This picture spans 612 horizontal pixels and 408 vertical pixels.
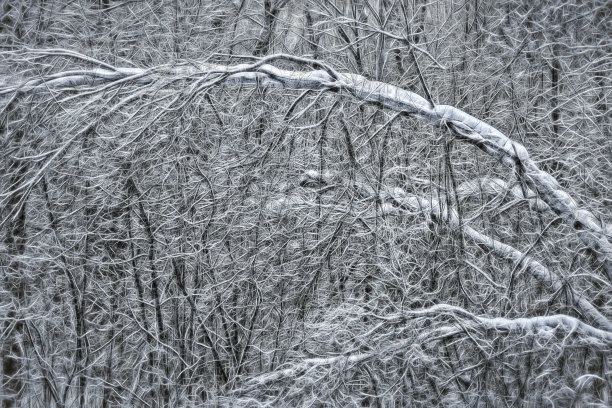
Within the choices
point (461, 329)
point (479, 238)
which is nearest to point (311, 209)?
point (479, 238)

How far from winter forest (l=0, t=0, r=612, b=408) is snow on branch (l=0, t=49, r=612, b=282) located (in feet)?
0.08

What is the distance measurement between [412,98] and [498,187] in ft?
3.44

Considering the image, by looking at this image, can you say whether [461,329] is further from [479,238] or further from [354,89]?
[354,89]

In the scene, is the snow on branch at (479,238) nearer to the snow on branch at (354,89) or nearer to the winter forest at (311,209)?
the winter forest at (311,209)

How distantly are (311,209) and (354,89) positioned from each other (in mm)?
1059

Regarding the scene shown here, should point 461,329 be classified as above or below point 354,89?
below

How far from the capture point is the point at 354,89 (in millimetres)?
4031

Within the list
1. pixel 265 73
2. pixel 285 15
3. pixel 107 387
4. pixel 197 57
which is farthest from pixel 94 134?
pixel 107 387

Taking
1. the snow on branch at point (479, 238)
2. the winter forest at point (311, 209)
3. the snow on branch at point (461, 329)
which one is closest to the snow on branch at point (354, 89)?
the winter forest at point (311, 209)

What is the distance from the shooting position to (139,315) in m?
4.61

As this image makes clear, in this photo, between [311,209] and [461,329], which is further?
[311,209]

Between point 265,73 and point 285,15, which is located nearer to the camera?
point 265,73

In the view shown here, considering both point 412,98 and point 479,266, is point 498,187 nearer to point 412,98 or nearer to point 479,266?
point 479,266

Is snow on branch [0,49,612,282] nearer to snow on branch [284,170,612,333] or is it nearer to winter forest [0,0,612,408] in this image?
winter forest [0,0,612,408]
